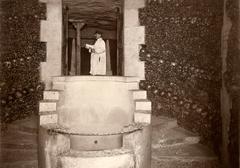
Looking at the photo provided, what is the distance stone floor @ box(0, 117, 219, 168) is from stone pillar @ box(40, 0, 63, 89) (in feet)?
3.10

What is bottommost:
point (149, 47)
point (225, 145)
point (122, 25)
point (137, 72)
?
point (225, 145)

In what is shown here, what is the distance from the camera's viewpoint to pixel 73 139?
454 centimetres

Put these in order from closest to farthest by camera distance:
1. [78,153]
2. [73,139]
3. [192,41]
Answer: [78,153]
[73,139]
[192,41]

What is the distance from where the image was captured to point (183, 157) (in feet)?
16.3

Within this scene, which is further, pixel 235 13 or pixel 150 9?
pixel 150 9

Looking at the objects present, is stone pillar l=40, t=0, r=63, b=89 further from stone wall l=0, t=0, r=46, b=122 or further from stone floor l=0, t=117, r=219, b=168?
stone floor l=0, t=117, r=219, b=168

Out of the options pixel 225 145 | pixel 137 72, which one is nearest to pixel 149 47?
pixel 137 72

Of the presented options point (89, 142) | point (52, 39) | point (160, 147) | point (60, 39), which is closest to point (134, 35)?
point (60, 39)

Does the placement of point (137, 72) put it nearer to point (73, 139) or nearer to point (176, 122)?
point (176, 122)

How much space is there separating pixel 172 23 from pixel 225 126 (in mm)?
2247

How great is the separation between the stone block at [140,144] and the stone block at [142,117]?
4.6 inches

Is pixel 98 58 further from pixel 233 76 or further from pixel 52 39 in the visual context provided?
pixel 233 76

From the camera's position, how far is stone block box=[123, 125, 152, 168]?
14.1 ft

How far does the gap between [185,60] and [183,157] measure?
74.4 inches
